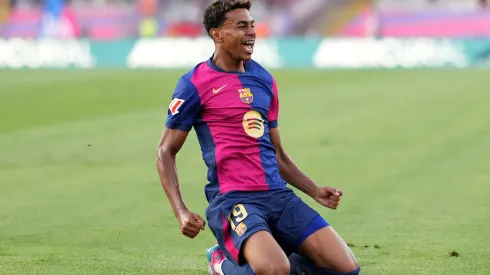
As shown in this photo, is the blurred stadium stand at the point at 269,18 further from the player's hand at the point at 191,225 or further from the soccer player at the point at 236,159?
the player's hand at the point at 191,225

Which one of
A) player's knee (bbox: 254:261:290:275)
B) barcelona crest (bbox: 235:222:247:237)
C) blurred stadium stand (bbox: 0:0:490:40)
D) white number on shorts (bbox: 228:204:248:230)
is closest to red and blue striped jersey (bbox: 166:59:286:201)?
white number on shorts (bbox: 228:204:248:230)

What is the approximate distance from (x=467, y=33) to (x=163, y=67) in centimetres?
1664

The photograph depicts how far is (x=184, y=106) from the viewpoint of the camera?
6320 millimetres

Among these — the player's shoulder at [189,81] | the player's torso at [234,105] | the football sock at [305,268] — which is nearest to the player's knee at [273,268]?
the football sock at [305,268]

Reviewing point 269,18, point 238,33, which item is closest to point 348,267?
point 238,33

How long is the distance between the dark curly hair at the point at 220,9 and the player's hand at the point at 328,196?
131cm

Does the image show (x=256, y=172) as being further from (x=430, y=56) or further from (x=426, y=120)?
(x=430, y=56)

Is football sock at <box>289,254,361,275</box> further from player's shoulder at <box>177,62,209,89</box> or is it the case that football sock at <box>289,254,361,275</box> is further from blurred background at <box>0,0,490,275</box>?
player's shoulder at <box>177,62,209,89</box>

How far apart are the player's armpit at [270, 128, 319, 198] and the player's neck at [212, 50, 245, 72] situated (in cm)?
53

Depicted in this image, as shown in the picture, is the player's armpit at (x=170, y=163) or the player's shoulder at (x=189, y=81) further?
the player's shoulder at (x=189, y=81)

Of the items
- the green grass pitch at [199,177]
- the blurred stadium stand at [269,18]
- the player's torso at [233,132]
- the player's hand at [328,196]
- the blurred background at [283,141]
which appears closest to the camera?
the player's torso at [233,132]

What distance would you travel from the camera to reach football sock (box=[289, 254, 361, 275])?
636 centimetres

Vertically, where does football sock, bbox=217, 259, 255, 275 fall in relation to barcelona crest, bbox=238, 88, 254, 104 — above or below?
below

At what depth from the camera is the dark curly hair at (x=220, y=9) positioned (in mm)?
6414
